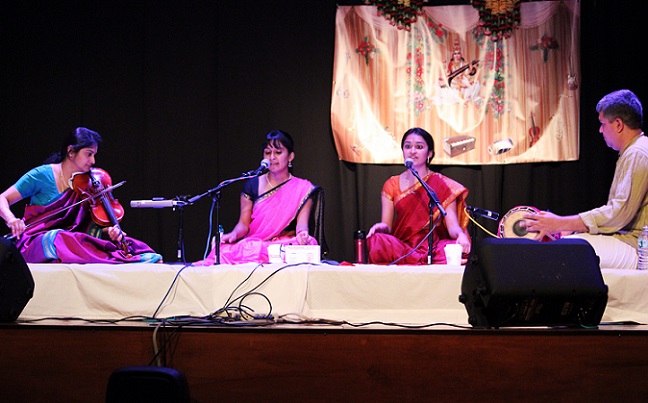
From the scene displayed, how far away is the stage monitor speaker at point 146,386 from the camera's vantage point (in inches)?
→ 75.7

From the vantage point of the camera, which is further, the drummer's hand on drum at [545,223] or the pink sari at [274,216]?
the pink sari at [274,216]

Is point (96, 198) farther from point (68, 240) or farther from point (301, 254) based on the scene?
point (301, 254)

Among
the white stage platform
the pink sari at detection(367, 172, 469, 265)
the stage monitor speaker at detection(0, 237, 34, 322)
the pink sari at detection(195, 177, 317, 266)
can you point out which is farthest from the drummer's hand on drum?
the stage monitor speaker at detection(0, 237, 34, 322)

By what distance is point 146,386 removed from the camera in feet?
6.38

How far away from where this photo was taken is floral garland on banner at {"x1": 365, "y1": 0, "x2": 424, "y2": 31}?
538 centimetres

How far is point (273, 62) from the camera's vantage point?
5.49 metres

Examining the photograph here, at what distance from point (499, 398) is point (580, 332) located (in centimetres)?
35

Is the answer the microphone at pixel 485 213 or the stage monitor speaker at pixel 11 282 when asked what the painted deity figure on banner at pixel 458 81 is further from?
the stage monitor speaker at pixel 11 282

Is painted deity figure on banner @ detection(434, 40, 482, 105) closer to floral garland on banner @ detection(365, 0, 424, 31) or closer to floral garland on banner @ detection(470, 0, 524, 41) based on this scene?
floral garland on banner @ detection(470, 0, 524, 41)

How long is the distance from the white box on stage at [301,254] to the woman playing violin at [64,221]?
1061 mm

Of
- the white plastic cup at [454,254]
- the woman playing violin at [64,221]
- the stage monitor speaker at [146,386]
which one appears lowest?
the stage monitor speaker at [146,386]

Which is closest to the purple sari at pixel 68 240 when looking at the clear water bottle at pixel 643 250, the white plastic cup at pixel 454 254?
the white plastic cup at pixel 454 254

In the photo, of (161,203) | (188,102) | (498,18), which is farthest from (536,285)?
(188,102)

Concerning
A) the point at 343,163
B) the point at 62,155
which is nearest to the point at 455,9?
the point at 343,163
